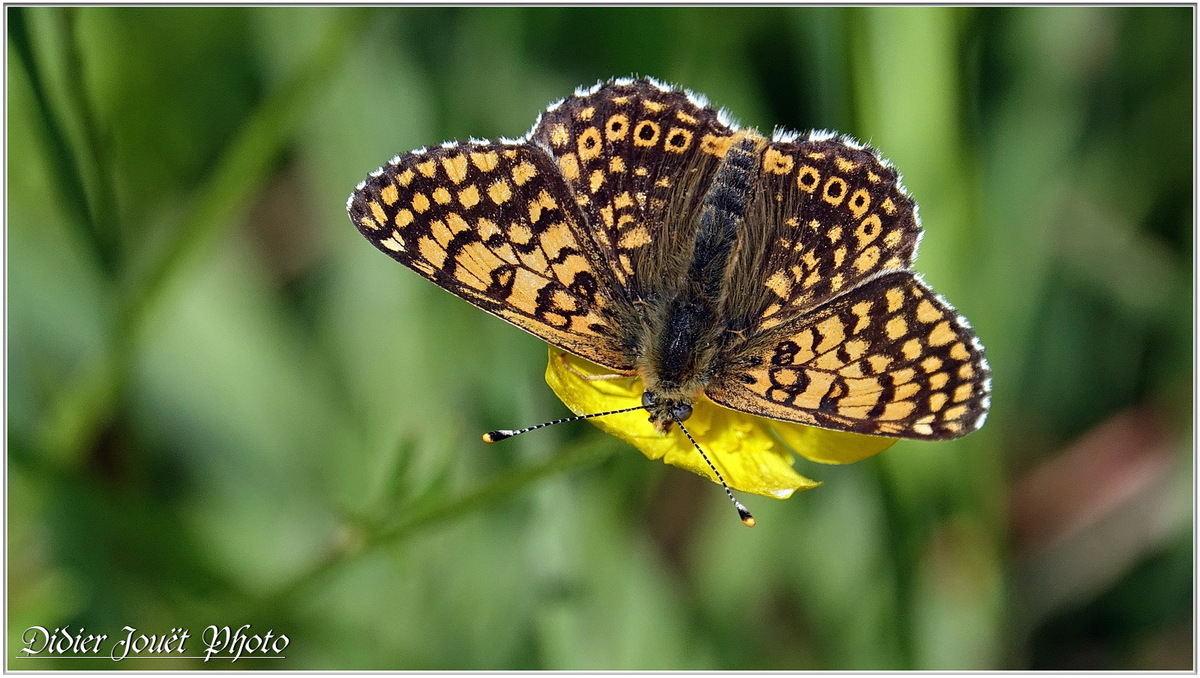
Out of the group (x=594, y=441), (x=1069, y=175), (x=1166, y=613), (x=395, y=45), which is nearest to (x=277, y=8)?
(x=395, y=45)

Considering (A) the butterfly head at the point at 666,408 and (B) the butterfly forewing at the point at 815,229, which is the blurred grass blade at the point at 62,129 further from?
(B) the butterfly forewing at the point at 815,229

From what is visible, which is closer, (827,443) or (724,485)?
(724,485)

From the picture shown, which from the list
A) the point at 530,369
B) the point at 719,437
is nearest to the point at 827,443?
the point at 719,437

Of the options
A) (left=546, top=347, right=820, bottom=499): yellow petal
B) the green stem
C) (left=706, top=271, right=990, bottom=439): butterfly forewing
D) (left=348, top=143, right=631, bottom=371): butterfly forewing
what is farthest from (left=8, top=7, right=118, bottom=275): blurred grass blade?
(left=706, top=271, right=990, bottom=439): butterfly forewing

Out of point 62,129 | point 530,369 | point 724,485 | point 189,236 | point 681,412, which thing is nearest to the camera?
point 724,485

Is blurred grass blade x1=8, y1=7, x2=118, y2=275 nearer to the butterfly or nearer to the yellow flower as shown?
the butterfly

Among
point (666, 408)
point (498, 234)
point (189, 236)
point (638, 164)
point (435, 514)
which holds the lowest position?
point (435, 514)

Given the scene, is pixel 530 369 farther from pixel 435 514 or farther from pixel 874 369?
pixel 874 369
